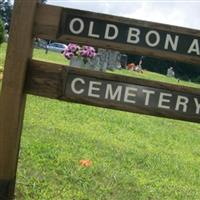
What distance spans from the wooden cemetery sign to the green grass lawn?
1.08 meters

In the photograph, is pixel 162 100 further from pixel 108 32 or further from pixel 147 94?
pixel 108 32

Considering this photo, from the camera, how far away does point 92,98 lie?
4.89 metres

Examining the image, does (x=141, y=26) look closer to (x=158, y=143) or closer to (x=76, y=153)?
(x=76, y=153)

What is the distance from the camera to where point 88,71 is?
4867 millimetres

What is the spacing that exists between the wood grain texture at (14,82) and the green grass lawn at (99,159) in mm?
646

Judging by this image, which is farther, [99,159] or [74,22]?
[99,159]

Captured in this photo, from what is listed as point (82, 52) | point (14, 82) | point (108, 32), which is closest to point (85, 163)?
point (14, 82)

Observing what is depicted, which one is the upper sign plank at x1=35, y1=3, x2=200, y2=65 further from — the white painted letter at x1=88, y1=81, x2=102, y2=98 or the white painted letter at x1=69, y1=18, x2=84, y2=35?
the white painted letter at x1=88, y1=81, x2=102, y2=98

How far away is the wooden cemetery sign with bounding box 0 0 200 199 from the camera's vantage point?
15.9 ft

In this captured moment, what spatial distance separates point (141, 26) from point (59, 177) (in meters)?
2.12

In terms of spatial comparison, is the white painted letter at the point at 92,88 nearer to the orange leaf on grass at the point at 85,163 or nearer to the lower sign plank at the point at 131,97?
the lower sign plank at the point at 131,97

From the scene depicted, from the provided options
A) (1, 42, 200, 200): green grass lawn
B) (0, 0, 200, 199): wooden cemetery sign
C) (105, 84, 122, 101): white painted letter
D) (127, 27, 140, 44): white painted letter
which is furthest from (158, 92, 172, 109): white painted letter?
(1, 42, 200, 200): green grass lawn

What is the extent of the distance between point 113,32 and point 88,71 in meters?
0.37

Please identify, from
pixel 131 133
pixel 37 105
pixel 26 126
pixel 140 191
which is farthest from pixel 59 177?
pixel 37 105
